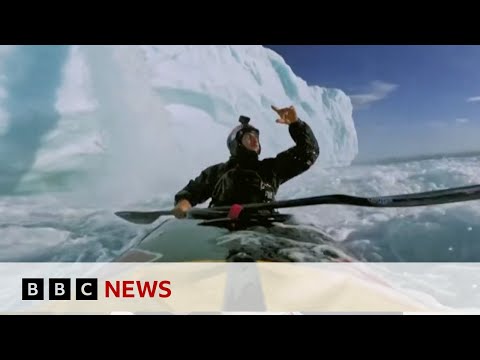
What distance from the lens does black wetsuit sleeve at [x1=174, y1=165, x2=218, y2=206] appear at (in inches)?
83.7

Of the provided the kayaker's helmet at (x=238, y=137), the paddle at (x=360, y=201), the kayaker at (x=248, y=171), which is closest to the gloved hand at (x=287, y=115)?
the kayaker at (x=248, y=171)

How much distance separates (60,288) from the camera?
2119mm

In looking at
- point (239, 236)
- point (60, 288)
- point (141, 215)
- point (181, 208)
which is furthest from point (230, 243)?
point (60, 288)

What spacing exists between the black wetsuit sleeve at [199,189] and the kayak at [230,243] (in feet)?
0.27

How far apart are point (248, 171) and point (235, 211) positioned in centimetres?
16

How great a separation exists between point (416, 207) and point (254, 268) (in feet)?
2.18

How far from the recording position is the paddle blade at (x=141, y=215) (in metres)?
2.12

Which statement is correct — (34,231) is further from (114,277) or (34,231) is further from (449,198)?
(449,198)

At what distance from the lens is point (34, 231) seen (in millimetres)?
2117

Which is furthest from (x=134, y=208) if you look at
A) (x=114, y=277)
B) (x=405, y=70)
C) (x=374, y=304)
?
(x=405, y=70)

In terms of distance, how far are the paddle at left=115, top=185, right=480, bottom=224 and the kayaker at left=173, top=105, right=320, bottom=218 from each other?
0.12 feet

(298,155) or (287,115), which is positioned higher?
(287,115)

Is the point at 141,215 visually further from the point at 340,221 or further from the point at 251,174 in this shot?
the point at 340,221

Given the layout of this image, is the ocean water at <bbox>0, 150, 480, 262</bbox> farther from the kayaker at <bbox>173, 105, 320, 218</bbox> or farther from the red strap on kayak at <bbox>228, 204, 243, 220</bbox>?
the red strap on kayak at <bbox>228, 204, 243, 220</bbox>
